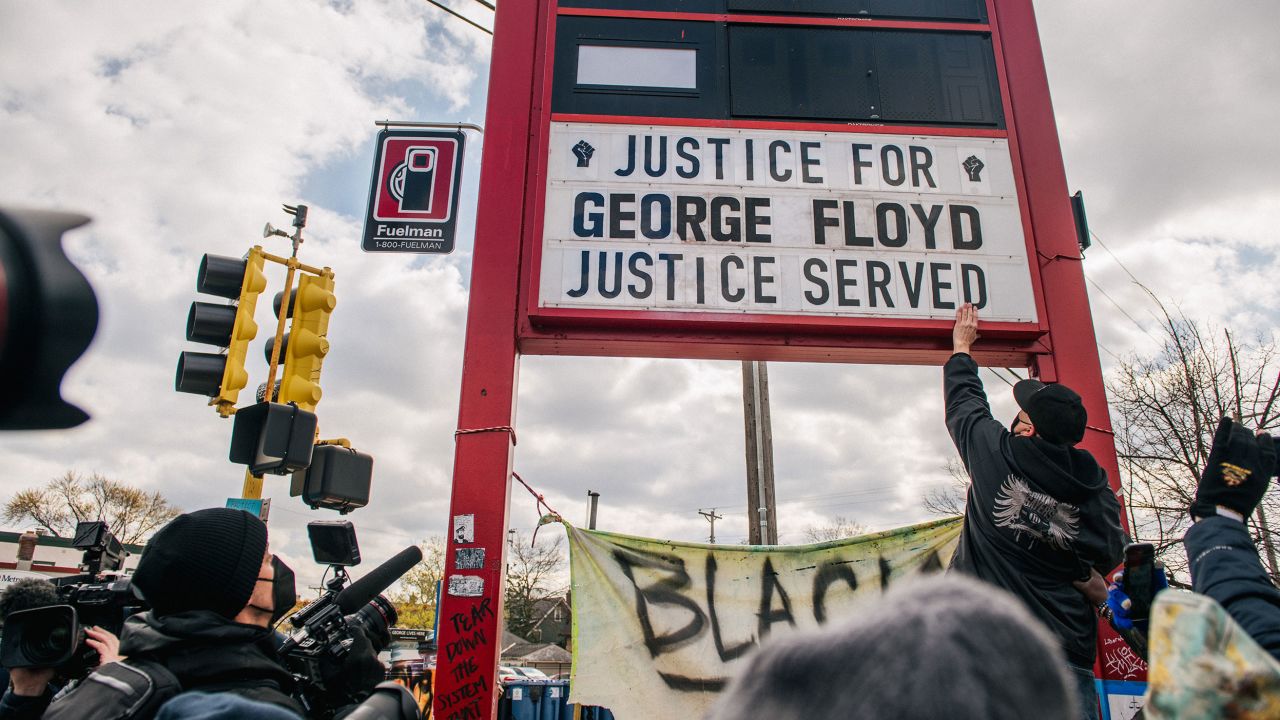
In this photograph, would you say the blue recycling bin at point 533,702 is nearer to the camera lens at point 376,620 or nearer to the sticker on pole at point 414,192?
the sticker on pole at point 414,192

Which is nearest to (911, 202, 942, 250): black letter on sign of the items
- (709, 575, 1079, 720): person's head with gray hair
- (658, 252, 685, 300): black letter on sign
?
(658, 252, 685, 300): black letter on sign

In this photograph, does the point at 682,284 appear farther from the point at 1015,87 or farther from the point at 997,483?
the point at 1015,87

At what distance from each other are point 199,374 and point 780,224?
412 cm

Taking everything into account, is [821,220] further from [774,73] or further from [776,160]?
[774,73]

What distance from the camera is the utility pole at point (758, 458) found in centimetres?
1175

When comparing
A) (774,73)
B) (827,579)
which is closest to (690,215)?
(774,73)

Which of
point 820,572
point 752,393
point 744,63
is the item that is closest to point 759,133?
point 744,63

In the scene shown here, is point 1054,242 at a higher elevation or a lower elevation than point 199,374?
higher

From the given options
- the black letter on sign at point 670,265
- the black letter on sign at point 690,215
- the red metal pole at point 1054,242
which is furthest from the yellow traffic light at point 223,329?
the red metal pole at point 1054,242

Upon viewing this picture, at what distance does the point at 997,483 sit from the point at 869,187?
2.80 metres

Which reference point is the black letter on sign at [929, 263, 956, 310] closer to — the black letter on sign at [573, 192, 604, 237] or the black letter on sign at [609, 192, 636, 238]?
the black letter on sign at [609, 192, 636, 238]

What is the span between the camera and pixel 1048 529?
2922 mm

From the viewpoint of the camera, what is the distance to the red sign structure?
4.95 m

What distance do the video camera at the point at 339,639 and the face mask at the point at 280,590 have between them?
0.13m
